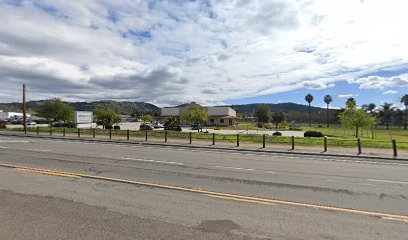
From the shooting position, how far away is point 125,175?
32.8 ft

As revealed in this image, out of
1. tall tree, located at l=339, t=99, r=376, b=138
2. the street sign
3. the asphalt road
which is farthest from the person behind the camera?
the street sign

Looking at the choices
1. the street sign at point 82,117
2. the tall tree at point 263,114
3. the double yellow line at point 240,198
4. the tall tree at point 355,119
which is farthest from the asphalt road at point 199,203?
the tall tree at point 263,114

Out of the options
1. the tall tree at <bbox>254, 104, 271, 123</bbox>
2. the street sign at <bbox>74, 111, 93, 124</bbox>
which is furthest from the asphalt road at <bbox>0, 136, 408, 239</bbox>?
the tall tree at <bbox>254, 104, 271, 123</bbox>

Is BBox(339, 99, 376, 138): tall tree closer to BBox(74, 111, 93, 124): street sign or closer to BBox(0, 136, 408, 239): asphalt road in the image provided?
BBox(0, 136, 408, 239): asphalt road

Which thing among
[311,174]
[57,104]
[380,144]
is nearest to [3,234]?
[311,174]

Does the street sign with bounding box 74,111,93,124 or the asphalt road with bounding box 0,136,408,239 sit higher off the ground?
the street sign with bounding box 74,111,93,124

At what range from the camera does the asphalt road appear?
5.09 metres

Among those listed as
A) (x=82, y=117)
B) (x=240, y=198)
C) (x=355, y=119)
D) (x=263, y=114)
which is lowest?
(x=240, y=198)

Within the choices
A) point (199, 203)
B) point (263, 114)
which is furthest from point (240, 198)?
point (263, 114)

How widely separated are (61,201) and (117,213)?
1707 millimetres

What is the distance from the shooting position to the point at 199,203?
6719mm

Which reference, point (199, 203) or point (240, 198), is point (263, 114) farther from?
point (199, 203)

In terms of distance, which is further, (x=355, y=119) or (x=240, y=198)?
(x=355, y=119)

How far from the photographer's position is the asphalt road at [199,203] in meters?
5.09
